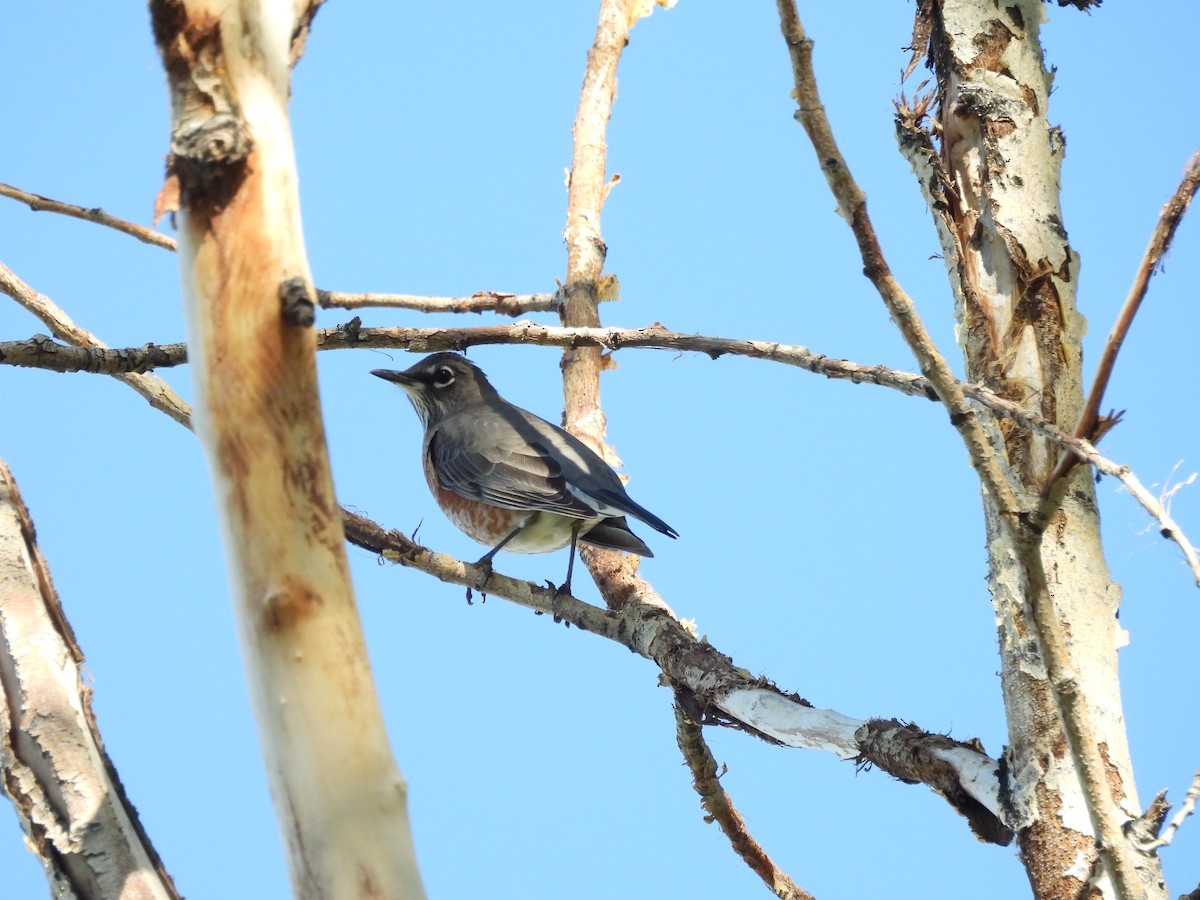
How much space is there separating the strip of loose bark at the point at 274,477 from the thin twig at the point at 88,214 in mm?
2182

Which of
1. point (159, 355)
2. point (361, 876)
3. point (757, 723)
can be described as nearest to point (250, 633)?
point (361, 876)

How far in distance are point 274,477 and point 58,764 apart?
1051 mm

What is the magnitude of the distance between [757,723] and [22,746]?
187 centimetres

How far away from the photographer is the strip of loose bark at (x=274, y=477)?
179 centimetres

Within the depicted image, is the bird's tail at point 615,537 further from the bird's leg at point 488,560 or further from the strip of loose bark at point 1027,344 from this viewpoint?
the strip of loose bark at point 1027,344

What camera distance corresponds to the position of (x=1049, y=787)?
2473 mm

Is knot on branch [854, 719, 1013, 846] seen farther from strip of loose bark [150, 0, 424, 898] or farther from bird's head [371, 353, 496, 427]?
bird's head [371, 353, 496, 427]

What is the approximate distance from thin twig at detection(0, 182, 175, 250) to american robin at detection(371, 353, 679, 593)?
5.66ft

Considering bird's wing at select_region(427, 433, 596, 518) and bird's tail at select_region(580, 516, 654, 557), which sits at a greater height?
bird's wing at select_region(427, 433, 596, 518)

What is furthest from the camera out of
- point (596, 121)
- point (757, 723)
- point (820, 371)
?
point (596, 121)

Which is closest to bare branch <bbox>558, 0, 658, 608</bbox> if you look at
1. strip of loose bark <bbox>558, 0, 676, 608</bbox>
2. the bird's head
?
strip of loose bark <bbox>558, 0, 676, 608</bbox>

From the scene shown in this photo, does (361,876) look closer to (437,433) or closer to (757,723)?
(757,723)

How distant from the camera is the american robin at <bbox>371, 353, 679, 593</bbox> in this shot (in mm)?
4816

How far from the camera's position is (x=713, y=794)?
3809 mm
